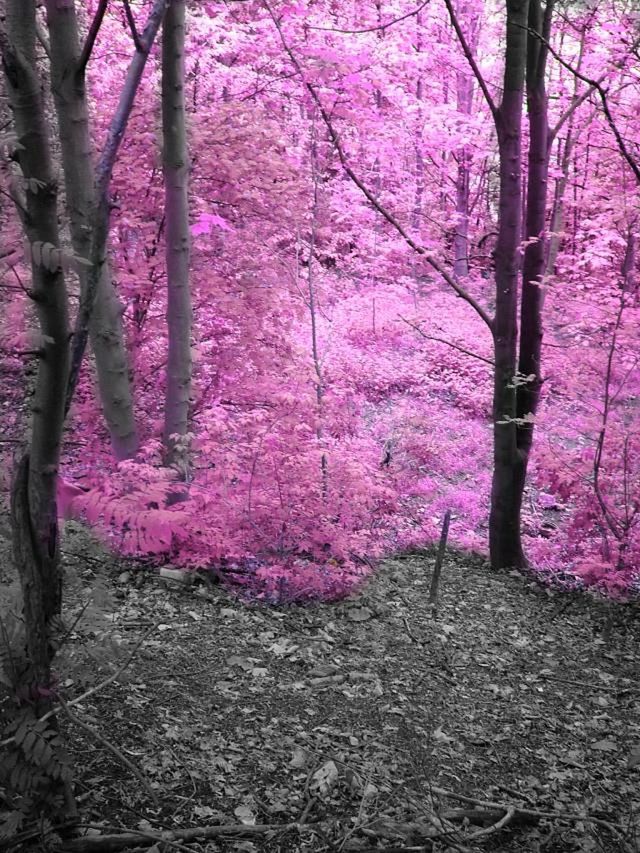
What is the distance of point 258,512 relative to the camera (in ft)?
18.3

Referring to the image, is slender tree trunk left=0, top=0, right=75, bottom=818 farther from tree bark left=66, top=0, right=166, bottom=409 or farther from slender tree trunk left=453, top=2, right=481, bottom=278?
slender tree trunk left=453, top=2, right=481, bottom=278

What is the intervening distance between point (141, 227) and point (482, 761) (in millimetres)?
5654

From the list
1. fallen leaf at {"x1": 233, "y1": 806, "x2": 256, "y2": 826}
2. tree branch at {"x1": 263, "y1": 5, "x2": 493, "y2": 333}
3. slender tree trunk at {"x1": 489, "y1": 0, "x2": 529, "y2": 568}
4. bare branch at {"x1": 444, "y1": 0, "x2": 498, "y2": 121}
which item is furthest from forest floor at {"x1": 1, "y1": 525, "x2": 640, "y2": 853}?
bare branch at {"x1": 444, "y1": 0, "x2": 498, "y2": 121}

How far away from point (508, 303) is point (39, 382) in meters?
5.43

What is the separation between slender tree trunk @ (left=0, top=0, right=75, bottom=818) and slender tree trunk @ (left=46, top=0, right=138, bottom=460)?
156 centimetres

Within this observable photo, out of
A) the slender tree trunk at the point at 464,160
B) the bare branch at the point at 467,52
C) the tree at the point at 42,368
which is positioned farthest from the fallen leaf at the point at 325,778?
the slender tree trunk at the point at 464,160

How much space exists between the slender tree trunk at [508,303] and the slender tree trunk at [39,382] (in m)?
5.07

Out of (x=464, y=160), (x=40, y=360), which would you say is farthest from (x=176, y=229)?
(x=464, y=160)

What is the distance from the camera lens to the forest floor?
9.65ft

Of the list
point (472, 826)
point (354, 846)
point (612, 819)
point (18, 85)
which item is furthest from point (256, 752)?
point (18, 85)

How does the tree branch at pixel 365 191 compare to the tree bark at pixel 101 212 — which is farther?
the tree branch at pixel 365 191

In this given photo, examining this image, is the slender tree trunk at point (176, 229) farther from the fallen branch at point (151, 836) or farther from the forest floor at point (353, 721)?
the fallen branch at point (151, 836)

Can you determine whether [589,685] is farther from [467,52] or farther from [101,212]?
[467,52]

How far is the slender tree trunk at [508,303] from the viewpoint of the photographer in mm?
6137
